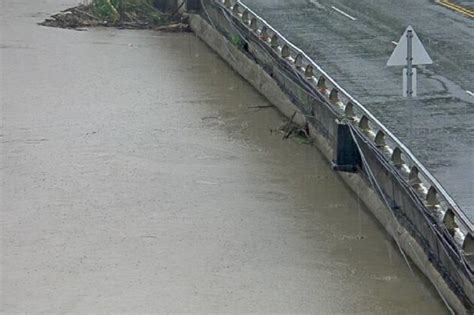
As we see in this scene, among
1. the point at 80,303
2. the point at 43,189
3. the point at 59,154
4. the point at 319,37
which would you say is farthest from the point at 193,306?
the point at 319,37

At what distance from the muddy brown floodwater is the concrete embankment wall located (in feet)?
1.10

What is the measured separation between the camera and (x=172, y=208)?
21094mm

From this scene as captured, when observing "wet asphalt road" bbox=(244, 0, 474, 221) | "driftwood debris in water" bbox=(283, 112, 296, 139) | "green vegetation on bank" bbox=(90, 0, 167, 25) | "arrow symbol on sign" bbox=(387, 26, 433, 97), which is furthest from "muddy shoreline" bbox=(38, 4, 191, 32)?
"arrow symbol on sign" bbox=(387, 26, 433, 97)

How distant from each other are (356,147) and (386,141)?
588 mm

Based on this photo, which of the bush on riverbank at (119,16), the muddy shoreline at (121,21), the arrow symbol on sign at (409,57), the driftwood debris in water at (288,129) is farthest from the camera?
the bush on riverbank at (119,16)

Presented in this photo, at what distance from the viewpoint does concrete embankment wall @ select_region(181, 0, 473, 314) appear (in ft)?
55.1

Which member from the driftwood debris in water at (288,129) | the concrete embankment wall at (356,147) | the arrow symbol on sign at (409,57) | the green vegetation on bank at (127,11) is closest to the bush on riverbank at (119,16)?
the green vegetation on bank at (127,11)

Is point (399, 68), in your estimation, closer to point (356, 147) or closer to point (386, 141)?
point (356, 147)

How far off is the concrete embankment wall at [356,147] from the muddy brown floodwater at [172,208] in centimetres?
34

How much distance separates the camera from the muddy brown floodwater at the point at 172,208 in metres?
17.7

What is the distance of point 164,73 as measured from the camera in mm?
30719

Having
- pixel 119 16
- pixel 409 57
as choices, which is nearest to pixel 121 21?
pixel 119 16

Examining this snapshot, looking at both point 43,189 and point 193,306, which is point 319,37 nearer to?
point 43,189

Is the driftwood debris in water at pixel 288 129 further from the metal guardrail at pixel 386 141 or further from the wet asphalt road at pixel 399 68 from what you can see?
A: the wet asphalt road at pixel 399 68
